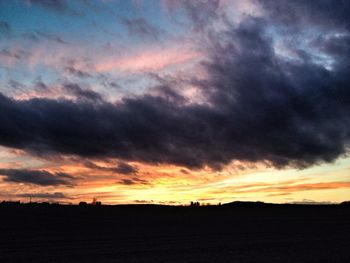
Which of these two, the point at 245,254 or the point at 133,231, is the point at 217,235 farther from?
the point at 245,254

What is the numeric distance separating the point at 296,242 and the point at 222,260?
579 cm

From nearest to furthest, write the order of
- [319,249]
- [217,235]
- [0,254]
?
[0,254]
[319,249]
[217,235]

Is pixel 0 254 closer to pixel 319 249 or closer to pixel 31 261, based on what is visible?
pixel 31 261

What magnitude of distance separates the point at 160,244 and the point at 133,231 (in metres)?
4.73

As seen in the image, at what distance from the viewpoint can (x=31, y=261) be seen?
1188cm

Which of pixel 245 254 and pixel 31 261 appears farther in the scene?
pixel 245 254

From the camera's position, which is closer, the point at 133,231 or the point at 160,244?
the point at 160,244

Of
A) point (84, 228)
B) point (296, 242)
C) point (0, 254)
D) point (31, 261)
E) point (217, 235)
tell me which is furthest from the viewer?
point (84, 228)

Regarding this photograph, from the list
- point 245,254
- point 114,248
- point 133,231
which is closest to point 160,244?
point 114,248

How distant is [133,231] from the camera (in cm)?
2036

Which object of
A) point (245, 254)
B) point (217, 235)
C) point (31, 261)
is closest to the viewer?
point (31, 261)

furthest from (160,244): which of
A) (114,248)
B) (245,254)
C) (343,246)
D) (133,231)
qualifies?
(343,246)

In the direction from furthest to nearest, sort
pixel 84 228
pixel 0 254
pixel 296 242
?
pixel 84 228 < pixel 296 242 < pixel 0 254

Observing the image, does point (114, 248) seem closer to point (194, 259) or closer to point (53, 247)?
point (53, 247)
